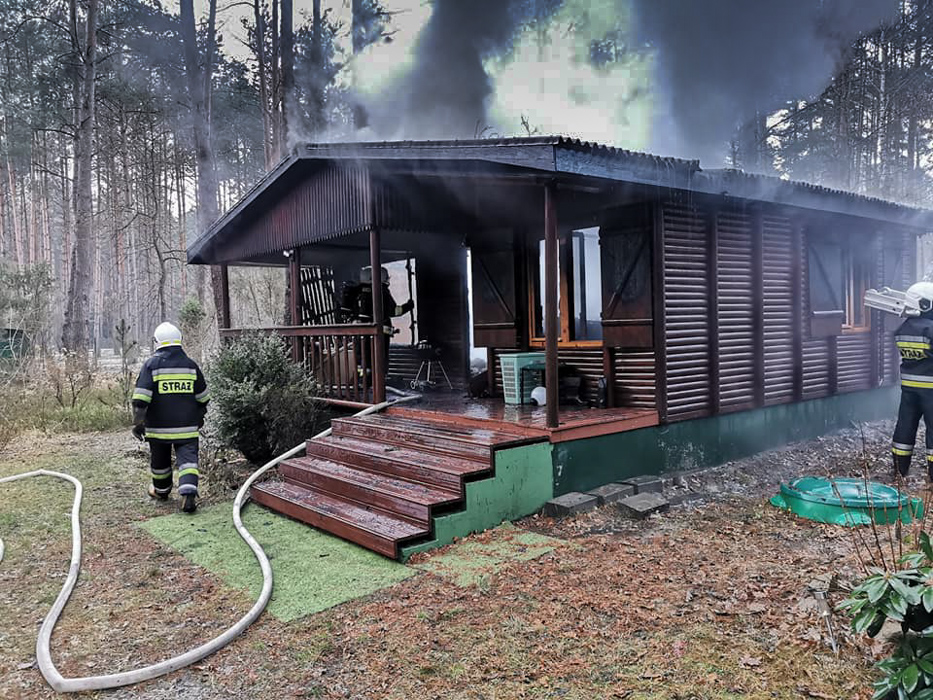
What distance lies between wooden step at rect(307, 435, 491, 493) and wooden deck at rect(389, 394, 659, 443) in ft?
2.11

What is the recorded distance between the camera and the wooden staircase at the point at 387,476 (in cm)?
461

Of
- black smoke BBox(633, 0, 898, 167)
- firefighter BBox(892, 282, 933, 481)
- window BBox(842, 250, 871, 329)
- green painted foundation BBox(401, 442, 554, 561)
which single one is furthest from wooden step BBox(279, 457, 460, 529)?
window BBox(842, 250, 871, 329)

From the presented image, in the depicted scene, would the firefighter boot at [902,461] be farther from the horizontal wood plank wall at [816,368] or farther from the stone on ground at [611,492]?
the stone on ground at [611,492]

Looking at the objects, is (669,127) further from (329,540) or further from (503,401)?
(329,540)

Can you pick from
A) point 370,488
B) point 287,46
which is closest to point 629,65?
point 370,488

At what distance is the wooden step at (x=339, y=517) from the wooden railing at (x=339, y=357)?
1588 millimetres

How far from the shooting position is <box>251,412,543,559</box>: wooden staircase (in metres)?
4.61

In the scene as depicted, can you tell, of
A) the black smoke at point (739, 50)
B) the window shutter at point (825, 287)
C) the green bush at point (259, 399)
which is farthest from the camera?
the window shutter at point (825, 287)

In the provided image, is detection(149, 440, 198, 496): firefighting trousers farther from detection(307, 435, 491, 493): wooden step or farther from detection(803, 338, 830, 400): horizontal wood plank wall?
detection(803, 338, 830, 400): horizontal wood plank wall

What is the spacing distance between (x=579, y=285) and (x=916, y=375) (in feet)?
11.1

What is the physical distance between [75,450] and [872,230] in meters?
11.6

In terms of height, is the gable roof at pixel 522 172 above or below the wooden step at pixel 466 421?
above

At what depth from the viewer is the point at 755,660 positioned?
108 inches

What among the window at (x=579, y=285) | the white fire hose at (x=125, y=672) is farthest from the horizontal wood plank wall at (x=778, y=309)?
the white fire hose at (x=125, y=672)
